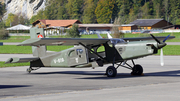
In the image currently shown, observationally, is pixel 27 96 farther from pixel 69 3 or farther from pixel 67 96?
pixel 69 3

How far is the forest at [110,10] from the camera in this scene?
148 m

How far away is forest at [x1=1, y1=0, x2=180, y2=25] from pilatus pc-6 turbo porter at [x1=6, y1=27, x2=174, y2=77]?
127m

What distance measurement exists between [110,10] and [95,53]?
152m

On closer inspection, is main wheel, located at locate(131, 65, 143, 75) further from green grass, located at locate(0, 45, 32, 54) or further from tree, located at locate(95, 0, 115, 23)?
tree, located at locate(95, 0, 115, 23)

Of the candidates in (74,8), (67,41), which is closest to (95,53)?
(67,41)

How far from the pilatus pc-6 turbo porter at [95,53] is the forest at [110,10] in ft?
416

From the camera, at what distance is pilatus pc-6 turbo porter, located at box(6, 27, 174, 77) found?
14617 mm

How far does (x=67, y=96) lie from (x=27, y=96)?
4.55ft

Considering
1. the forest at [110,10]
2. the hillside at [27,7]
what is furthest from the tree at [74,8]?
the hillside at [27,7]

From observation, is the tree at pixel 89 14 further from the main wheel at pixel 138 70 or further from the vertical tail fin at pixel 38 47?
the main wheel at pixel 138 70

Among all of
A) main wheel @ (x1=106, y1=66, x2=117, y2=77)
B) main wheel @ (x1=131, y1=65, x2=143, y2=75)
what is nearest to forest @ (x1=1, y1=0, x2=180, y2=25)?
main wheel @ (x1=131, y1=65, x2=143, y2=75)

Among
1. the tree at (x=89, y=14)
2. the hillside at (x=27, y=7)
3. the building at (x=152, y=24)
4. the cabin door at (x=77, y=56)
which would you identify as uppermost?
the hillside at (x=27, y=7)

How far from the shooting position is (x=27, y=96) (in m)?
9.93

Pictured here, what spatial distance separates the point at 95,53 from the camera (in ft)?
51.4
